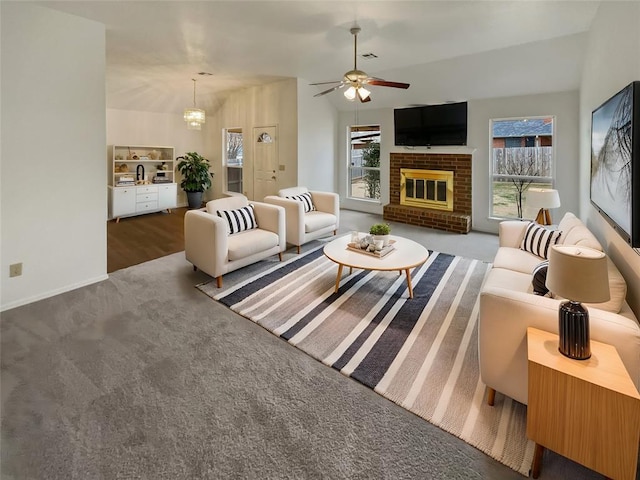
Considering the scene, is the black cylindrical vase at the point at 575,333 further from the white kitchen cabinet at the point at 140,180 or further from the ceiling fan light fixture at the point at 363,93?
the white kitchen cabinet at the point at 140,180

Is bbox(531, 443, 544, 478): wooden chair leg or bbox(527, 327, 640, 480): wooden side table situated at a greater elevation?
bbox(527, 327, 640, 480): wooden side table

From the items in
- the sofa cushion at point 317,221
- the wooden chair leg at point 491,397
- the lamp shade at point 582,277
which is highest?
the sofa cushion at point 317,221

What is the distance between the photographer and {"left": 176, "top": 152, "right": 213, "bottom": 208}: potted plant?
7980 mm

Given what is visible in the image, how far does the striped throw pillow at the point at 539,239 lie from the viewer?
3.10 meters

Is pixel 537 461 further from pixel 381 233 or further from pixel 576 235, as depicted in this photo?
pixel 381 233

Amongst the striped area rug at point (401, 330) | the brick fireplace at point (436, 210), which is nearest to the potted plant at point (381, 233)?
the striped area rug at point (401, 330)

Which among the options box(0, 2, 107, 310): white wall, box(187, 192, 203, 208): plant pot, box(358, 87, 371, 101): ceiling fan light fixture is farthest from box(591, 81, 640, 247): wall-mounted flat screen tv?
box(187, 192, 203, 208): plant pot

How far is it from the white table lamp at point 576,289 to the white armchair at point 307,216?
3.41 m

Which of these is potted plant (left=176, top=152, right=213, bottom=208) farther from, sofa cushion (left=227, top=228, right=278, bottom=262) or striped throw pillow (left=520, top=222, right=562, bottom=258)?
striped throw pillow (left=520, top=222, right=562, bottom=258)

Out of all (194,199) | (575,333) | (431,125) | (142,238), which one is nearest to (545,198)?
(575,333)

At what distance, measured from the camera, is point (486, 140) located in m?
5.73

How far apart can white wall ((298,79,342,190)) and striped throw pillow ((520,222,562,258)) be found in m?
4.14

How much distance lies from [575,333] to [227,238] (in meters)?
3.10

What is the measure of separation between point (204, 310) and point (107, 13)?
304cm
